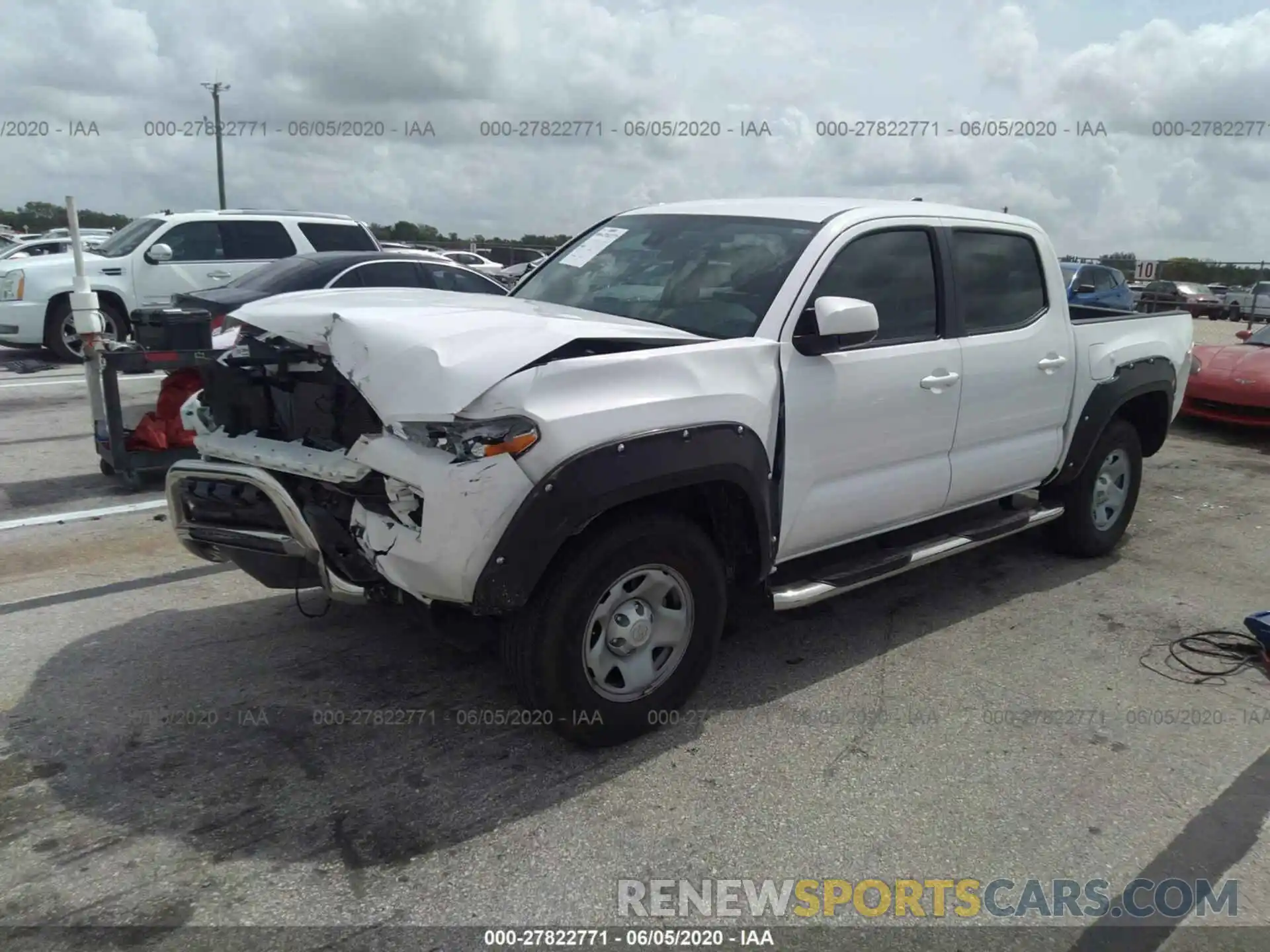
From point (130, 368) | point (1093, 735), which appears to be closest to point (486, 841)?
point (1093, 735)

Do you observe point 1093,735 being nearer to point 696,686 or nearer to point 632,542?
point 696,686

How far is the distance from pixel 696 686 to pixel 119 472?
15.6ft

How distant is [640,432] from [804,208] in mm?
1738

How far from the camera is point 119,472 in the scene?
6727 millimetres

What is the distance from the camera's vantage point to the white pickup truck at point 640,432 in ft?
10.2

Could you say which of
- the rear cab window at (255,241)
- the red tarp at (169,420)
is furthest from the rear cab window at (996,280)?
the rear cab window at (255,241)

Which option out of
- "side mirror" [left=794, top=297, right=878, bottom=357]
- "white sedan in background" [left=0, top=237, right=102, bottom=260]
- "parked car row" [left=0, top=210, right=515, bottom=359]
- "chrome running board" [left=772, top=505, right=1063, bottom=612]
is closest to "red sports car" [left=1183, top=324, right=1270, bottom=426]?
"chrome running board" [left=772, top=505, right=1063, bottom=612]

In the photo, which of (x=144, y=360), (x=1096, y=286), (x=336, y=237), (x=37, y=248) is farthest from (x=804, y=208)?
(x=37, y=248)

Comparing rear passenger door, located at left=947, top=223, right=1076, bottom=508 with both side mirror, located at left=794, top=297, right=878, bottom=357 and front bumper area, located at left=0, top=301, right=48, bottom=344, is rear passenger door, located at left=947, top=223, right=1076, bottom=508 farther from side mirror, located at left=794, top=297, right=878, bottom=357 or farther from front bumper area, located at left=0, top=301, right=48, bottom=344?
front bumper area, located at left=0, top=301, right=48, bottom=344

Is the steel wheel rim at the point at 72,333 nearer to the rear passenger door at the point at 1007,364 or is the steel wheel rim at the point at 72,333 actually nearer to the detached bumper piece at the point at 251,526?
the detached bumper piece at the point at 251,526

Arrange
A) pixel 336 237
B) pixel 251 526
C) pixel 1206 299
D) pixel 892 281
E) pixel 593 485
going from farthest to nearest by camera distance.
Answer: pixel 1206 299
pixel 336 237
pixel 892 281
pixel 251 526
pixel 593 485

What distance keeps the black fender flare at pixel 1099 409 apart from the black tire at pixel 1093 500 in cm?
13

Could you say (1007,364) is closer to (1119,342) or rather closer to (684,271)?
(1119,342)

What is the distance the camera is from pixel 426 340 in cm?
312
